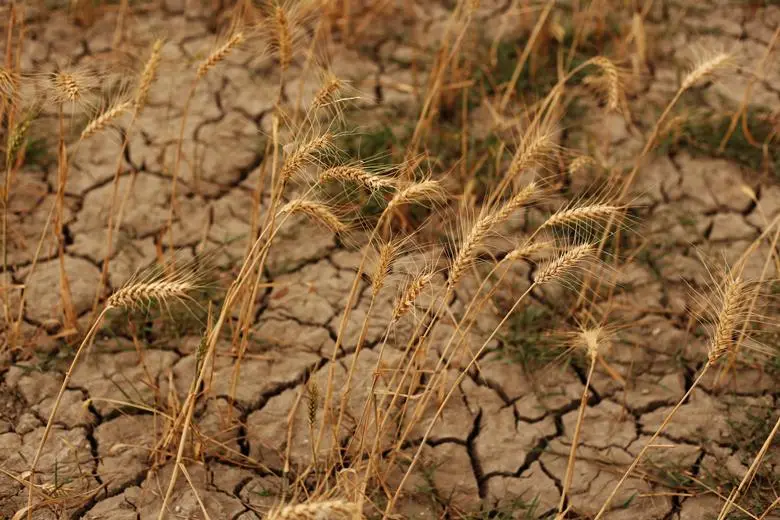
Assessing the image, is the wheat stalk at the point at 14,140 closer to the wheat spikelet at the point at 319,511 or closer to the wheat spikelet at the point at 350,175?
the wheat spikelet at the point at 350,175

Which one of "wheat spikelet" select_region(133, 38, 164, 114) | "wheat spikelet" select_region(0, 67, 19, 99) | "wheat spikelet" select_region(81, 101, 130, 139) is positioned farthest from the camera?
"wheat spikelet" select_region(133, 38, 164, 114)

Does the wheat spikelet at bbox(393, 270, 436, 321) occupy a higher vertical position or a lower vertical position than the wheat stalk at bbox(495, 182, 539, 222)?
lower

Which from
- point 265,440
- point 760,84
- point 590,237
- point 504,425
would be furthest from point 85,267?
point 760,84

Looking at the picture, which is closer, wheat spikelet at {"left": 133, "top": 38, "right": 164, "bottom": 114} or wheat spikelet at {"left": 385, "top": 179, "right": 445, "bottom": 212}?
wheat spikelet at {"left": 385, "top": 179, "right": 445, "bottom": 212}

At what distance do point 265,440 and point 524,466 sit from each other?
80 centimetres

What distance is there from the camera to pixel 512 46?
4.15m

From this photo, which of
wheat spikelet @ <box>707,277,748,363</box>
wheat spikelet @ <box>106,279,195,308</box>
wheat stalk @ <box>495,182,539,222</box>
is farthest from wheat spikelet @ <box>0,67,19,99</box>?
wheat spikelet @ <box>707,277,748,363</box>

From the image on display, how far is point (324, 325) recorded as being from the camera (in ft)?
10.4

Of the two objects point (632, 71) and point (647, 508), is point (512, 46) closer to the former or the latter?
point (632, 71)

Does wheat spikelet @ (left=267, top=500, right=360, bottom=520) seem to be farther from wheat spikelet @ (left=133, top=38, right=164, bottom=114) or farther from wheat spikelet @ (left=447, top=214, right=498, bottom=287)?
wheat spikelet @ (left=133, top=38, right=164, bottom=114)

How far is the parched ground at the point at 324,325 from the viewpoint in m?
2.66

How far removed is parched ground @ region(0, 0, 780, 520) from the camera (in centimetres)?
266

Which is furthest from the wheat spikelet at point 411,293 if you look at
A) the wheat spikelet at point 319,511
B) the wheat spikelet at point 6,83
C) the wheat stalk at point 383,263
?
the wheat spikelet at point 6,83

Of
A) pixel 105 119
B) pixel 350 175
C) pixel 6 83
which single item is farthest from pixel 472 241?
pixel 6 83
